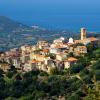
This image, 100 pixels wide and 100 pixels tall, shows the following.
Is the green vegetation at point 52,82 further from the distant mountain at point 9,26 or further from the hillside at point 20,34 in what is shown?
the distant mountain at point 9,26

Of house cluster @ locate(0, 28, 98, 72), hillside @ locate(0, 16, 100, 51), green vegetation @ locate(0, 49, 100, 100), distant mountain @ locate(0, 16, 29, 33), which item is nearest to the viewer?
green vegetation @ locate(0, 49, 100, 100)

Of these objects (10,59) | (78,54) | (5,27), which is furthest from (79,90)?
(5,27)

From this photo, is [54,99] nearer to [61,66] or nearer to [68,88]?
[68,88]

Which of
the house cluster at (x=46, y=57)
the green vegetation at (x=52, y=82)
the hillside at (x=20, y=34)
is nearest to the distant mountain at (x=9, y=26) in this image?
the hillside at (x=20, y=34)

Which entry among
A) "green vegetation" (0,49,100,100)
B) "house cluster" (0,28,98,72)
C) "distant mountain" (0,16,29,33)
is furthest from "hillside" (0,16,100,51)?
"green vegetation" (0,49,100,100)

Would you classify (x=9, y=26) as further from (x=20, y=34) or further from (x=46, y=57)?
(x=46, y=57)

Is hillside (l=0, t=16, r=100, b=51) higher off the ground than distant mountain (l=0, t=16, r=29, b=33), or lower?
lower

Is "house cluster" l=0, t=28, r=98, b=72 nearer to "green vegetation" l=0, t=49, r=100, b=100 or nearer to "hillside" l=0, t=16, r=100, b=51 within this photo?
"green vegetation" l=0, t=49, r=100, b=100
